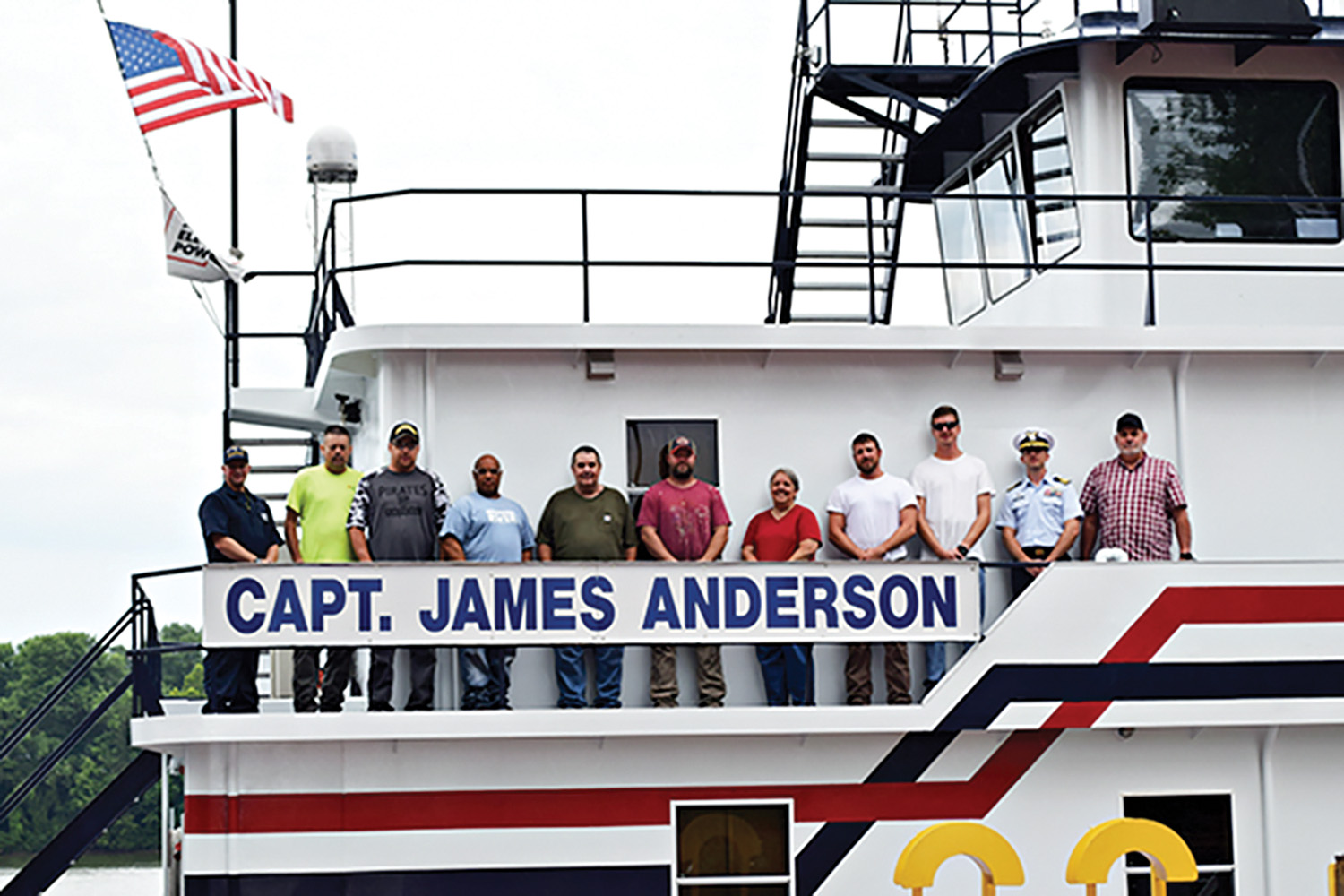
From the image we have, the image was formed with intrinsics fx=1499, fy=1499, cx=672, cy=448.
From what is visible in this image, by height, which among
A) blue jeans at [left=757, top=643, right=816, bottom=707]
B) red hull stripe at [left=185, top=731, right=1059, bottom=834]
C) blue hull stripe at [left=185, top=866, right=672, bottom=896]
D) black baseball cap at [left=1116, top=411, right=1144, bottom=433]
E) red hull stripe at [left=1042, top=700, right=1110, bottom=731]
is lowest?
blue hull stripe at [left=185, top=866, right=672, bottom=896]

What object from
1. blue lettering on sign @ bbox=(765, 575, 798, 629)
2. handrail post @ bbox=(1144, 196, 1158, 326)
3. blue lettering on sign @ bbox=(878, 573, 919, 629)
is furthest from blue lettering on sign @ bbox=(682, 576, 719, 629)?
handrail post @ bbox=(1144, 196, 1158, 326)

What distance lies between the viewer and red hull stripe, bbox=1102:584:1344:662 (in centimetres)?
805

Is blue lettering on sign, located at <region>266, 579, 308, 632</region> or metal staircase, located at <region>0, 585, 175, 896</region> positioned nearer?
blue lettering on sign, located at <region>266, 579, 308, 632</region>

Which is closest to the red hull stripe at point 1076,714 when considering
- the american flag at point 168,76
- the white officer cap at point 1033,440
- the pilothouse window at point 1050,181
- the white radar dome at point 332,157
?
the white officer cap at point 1033,440

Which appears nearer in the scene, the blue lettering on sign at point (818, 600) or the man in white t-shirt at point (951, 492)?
the blue lettering on sign at point (818, 600)

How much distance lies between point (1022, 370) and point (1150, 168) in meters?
1.81

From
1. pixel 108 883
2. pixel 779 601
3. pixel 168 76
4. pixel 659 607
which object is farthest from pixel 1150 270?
pixel 108 883

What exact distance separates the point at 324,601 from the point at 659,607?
1695mm

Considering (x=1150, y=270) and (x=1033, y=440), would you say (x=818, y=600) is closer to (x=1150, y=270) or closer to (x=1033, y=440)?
(x=1033, y=440)

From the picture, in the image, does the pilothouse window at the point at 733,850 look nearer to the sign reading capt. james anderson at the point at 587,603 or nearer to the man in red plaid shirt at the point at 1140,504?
the sign reading capt. james anderson at the point at 587,603

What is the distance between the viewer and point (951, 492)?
8664 millimetres

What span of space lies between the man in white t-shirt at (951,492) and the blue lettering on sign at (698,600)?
1487 millimetres

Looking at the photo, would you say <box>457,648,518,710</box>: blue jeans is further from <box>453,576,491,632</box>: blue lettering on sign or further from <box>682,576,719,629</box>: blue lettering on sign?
<box>682,576,719,629</box>: blue lettering on sign

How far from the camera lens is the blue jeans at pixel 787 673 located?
8211mm
